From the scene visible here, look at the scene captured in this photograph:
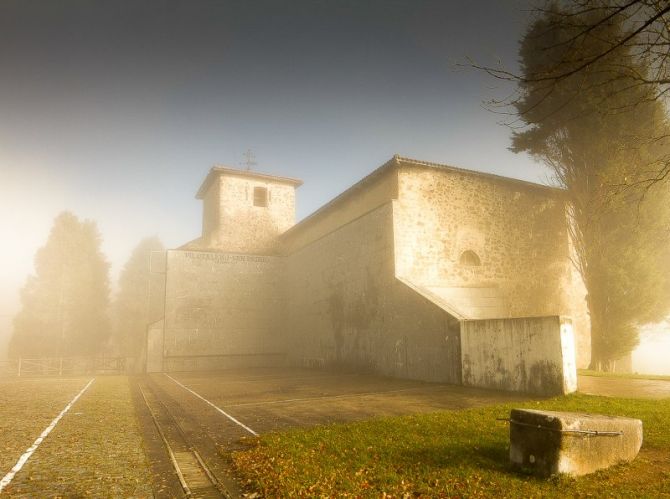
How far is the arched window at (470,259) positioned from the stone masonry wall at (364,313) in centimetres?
341

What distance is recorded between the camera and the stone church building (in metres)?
12.0

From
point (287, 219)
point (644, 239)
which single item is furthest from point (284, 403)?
point (287, 219)

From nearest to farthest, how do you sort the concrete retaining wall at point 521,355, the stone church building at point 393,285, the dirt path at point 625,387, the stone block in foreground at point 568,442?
the stone block in foreground at point 568,442, the dirt path at point 625,387, the concrete retaining wall at point 521,355, the stone church building at point 393,285

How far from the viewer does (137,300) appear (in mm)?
41750

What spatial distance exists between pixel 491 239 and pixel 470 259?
4.65 feet

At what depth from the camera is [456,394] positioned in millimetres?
10375

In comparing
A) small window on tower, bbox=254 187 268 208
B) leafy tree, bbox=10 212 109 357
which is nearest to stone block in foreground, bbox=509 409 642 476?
small window on tower, bbox=254 187 268 208

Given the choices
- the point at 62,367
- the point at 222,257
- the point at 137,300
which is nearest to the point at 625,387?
the point at 222,257

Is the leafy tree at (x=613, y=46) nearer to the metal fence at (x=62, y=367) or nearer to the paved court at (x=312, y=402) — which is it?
the paved court at (x=312, y=402)

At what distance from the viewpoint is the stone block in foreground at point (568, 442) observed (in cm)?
421

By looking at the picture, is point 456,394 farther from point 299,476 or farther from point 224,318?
point 224,318

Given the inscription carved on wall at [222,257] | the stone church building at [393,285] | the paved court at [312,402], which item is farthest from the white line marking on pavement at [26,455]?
the inscription carved on wall at [222,257]

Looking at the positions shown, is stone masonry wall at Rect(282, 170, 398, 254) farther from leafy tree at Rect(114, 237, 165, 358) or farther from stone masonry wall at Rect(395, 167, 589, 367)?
leafy tree at Rect(114, 237, 165, 358)

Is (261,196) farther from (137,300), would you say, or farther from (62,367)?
(137,300)
